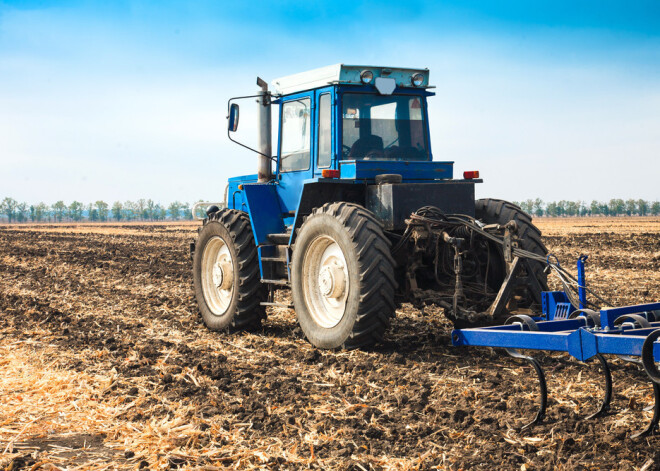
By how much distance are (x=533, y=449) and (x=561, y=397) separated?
1.16 meters

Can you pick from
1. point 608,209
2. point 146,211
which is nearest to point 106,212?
point 146,211

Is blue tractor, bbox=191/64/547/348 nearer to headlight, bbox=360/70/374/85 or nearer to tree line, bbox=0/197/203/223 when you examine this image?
headlight, bbox=360/70/374/85

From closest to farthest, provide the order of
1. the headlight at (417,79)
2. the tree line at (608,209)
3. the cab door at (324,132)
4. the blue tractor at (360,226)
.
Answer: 1. the blue tractor at (360,226)
2. the cab door at (324,132)
3. the headlight at (417,79)
4. the tree line at (608,209)

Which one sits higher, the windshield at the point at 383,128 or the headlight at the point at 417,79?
the headlight at the point at 417,79

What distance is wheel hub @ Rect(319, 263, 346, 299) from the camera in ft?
22.3

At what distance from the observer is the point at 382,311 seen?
20.9 feet

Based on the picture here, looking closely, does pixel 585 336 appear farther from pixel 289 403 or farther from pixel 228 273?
pixel 228 273

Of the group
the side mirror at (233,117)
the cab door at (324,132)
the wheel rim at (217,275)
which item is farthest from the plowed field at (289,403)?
the side mirror at (233,117)

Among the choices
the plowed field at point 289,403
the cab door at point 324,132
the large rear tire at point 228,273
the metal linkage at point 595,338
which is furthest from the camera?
the large rear tire at point 228,273

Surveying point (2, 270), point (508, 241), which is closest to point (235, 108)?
point (508, 241)

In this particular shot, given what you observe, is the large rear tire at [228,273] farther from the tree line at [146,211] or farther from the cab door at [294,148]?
the tree line at [146,211]

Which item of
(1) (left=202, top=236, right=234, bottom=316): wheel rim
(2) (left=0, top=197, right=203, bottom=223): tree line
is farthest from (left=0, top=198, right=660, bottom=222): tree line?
(1) (left=202, top=236, right=234, bottom=316): wheel rim

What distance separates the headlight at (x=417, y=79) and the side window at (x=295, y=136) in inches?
47.7

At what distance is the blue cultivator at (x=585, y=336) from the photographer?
3920mm
